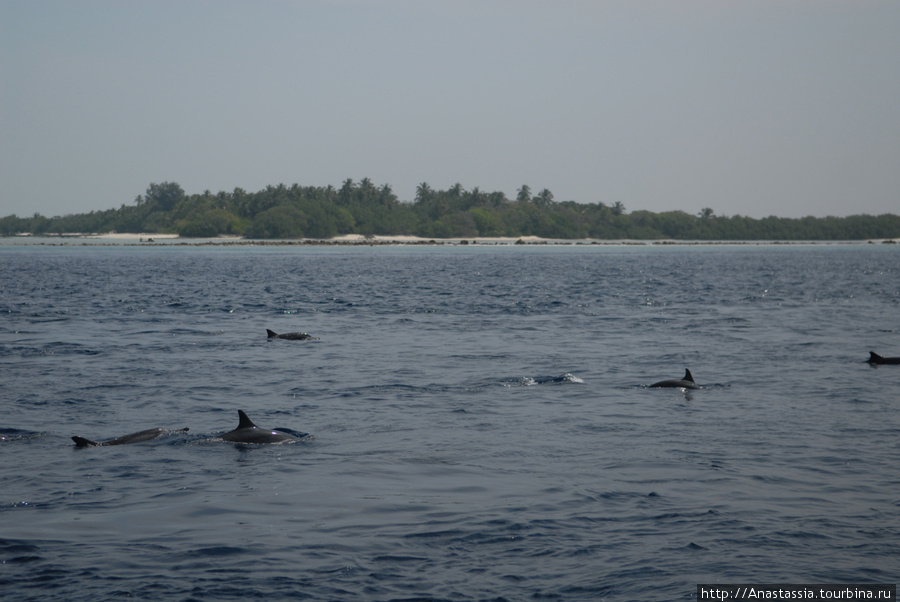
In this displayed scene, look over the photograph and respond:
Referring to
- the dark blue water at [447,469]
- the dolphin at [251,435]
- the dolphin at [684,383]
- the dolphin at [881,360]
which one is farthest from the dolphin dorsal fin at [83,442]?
the dolphin at [881,360]

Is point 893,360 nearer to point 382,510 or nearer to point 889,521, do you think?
point 889,521

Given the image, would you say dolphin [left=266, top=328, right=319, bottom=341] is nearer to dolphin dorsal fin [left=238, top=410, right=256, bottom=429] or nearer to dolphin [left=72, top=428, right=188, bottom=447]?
dolphin [left=72, top=428, right=188, bottom=447]

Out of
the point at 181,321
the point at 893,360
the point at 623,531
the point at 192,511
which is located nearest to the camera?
the point at 623,531

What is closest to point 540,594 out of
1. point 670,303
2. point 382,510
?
point 382,510

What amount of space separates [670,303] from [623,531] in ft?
132

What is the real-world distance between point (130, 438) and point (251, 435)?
214cm

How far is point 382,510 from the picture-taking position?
37.2 ft

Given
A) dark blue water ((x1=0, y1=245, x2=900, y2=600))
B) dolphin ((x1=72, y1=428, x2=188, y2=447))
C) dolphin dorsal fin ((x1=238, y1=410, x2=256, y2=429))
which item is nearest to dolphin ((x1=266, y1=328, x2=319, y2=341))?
dark blue water ((x1=0, y1=245, x2=900, y2=600))

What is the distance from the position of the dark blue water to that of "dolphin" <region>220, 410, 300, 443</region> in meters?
0.28

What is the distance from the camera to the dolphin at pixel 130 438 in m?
14.8

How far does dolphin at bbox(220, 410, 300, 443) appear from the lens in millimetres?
15234

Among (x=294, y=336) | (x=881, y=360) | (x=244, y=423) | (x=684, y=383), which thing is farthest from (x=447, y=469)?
(x=294, y=336)

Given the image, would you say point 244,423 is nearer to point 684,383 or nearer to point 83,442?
point 83,442

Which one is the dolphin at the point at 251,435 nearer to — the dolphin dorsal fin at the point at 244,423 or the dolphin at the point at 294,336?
the dolphin dorsal fin at the point at 244,423
